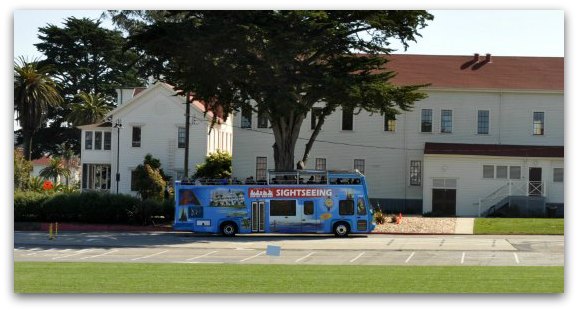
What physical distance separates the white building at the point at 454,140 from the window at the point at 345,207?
15712 millimetres

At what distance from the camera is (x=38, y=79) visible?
46.3m

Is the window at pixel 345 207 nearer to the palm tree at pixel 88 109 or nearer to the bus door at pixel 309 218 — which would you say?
the bus door at pixel 309 218

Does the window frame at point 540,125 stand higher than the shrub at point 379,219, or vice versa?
the window frame at point 540,125

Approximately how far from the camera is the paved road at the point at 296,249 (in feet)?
108

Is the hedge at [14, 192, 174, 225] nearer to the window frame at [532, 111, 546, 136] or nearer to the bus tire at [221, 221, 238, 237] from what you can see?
the bus tire at [221, 221, 238, 237]

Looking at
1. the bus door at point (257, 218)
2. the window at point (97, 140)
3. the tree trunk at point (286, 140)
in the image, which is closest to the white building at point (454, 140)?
the tree trunk at point (286, 140)

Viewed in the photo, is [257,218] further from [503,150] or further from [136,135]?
[136,135]

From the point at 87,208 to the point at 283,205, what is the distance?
37.5ft

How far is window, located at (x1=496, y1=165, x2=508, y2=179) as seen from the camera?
59438 millimetres

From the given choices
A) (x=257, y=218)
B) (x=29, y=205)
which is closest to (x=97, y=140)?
(x=29, y=205)

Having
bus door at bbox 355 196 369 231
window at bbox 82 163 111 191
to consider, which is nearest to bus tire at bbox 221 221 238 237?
bus door at bbox 355 196 369 231

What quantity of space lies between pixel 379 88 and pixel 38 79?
1599 cm

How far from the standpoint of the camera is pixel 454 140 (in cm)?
6278

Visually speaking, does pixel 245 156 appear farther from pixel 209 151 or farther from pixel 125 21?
pixel 125 21
